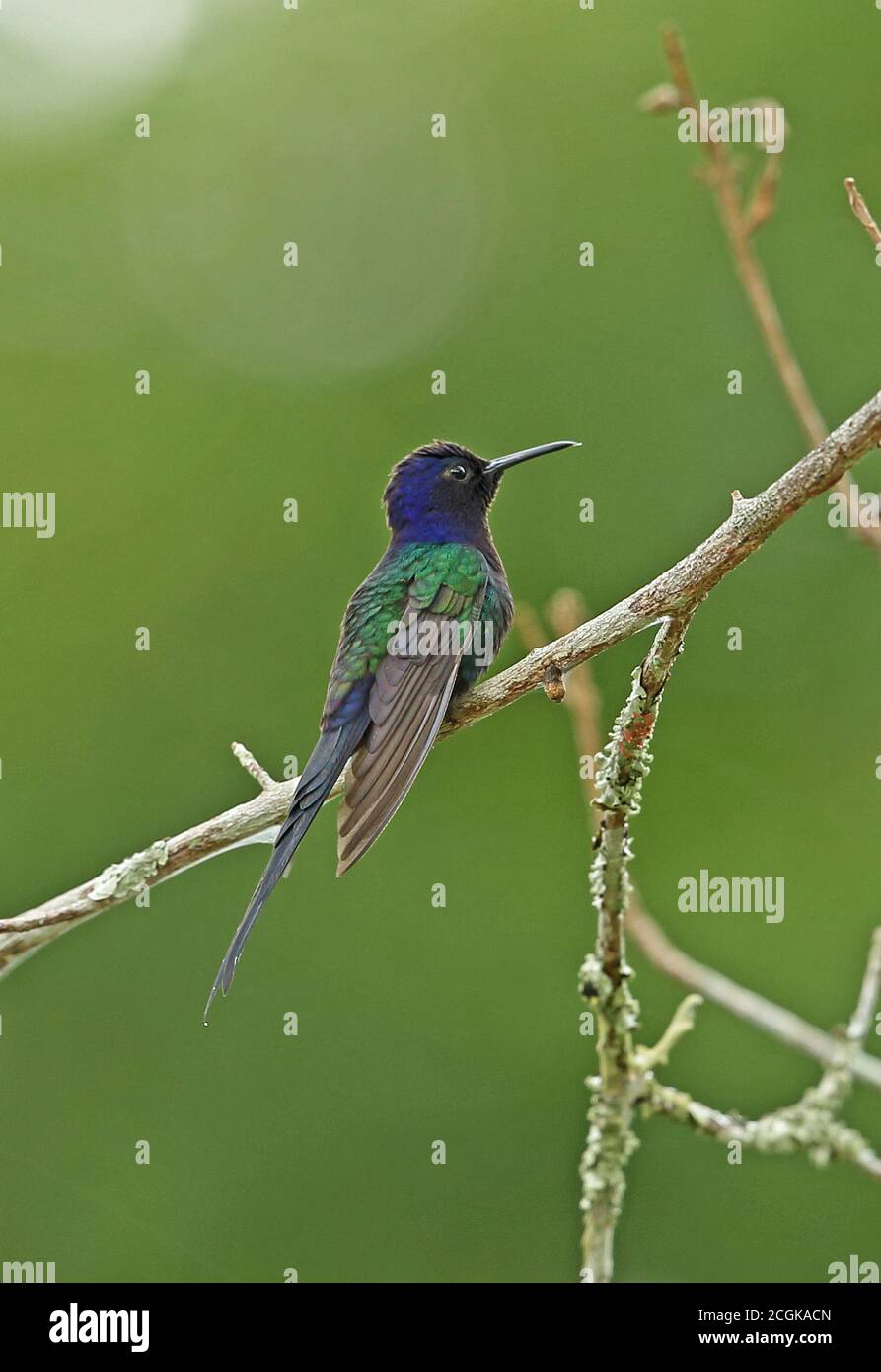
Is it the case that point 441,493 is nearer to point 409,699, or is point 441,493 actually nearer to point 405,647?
point 405,647

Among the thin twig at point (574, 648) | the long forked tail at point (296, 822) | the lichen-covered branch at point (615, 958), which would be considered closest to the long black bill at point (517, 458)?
the thin twig at point (574, 648)

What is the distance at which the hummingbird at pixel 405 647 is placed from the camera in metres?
3.91

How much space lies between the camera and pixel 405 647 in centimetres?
455

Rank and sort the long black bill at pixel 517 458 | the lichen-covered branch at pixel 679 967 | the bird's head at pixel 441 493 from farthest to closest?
the bird's head at pixel 441 493 < the long black bill at pixel 517 458 < the lichen-covered branch at pixel 679 967

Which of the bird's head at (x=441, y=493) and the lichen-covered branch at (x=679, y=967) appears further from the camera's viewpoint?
the bird's head at (x=441, y=493)

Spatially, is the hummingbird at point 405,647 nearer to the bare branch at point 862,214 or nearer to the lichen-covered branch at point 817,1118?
the lichen-covered branch at point 817,1118

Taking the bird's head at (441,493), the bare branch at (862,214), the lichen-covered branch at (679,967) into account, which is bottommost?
the lichen-covered branch at (679,967)

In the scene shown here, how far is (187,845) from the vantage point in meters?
3.54

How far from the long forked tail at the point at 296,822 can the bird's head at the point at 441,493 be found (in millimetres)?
1203

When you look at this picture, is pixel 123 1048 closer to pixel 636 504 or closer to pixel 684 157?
pixel 636 504

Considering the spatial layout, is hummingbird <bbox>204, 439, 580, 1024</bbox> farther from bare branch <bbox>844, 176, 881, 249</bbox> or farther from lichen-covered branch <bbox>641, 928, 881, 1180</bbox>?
bare branch <bbox>844, 176, 881, 249</bbox>

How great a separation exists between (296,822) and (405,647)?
98 cm

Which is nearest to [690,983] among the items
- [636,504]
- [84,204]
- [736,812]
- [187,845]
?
[187,845]

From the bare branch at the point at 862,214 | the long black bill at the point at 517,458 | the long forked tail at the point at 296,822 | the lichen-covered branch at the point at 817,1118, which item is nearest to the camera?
the bare branch at the point at 862,214
